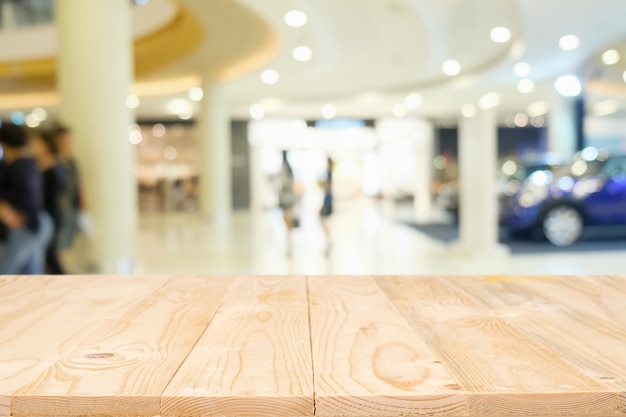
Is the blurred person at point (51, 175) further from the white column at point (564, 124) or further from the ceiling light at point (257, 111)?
the ceiling light at point (257, 111)

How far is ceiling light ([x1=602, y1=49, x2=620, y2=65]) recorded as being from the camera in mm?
11016

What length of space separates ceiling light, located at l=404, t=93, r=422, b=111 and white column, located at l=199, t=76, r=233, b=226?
18.7 ft

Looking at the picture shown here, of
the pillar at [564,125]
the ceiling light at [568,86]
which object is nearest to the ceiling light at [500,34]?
the ceiling light at [568,86]

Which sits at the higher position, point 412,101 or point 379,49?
point 379,49

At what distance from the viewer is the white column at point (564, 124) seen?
1680 cm

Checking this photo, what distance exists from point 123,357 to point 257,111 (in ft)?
70.3

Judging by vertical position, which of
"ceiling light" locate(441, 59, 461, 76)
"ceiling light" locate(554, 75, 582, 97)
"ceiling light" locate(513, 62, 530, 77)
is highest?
"ceiling light" locate(441, 59, 461, 76)

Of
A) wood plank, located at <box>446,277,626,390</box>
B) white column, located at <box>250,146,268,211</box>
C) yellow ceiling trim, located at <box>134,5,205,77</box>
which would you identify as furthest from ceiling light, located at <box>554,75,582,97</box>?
wood plank, located at <box>446,277,626,390</box>

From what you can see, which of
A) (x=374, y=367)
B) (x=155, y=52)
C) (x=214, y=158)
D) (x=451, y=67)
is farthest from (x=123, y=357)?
(x=214, y=158)

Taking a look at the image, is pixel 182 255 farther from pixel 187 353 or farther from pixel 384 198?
pixel 384 198

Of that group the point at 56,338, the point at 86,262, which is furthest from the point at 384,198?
the point at 56,338

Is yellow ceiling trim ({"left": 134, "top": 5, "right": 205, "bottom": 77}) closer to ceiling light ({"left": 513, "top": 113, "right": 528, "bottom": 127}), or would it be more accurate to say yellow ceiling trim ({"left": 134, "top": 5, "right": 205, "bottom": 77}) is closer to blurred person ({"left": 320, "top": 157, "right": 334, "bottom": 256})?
blurred person ({"left": 320, "top": 157, "right": 334, "bottom": 256})

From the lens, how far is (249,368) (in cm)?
86

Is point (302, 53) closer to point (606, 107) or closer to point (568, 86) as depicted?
point (606, 107)
